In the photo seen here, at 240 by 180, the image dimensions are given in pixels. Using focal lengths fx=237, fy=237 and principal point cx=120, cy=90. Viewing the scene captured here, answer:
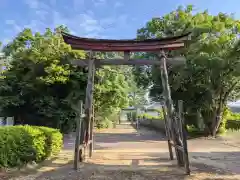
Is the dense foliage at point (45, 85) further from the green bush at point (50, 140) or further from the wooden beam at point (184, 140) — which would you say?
the wooden beam at point (184, 140)

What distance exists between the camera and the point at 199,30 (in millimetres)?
13148

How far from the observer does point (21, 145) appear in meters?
5.45

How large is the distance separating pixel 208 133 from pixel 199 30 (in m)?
6.09

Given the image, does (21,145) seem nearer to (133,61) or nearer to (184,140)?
(133,61)

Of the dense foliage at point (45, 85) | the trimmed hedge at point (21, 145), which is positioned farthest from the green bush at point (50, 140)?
the dense foliage at point (45, 85)

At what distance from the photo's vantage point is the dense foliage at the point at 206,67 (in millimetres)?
12070

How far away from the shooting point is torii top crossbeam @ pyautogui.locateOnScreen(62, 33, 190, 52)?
6.37 meters

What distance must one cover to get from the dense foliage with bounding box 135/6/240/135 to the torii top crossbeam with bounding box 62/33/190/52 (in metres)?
6.02

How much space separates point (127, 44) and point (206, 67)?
7092 millimetres

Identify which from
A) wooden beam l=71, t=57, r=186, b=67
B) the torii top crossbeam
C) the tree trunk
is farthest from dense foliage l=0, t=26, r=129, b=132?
the tree trunk

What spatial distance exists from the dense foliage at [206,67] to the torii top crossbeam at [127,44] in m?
6.02

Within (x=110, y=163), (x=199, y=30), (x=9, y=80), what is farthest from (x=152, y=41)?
(x=9, y=80)

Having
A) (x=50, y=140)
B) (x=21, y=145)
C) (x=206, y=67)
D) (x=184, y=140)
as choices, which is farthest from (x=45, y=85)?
(x=184, y=140)

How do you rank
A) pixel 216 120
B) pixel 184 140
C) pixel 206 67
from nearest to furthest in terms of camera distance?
1. pixel 184 140
2. pixel 206 67
3. pixel 216 120
